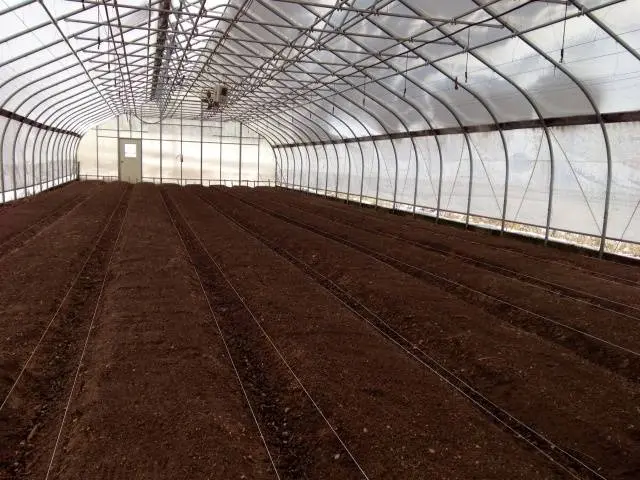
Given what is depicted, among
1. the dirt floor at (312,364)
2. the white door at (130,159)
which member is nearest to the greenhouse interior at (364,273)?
the dirt floor at (312,364)

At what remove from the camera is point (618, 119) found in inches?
601

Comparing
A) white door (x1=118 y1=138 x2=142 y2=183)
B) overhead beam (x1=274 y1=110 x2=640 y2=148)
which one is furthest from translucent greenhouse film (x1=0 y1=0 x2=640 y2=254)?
white door (x1=118 y1=138 x2=142 y2=183)

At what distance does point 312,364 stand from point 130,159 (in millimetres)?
42781

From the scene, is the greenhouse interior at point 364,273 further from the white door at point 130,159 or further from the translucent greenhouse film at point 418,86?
the white door at point 130,159

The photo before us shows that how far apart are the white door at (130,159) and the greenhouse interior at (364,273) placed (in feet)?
48.3

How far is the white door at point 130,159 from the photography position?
46.1 meters

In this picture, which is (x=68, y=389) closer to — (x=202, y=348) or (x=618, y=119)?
(x=202, y=348)

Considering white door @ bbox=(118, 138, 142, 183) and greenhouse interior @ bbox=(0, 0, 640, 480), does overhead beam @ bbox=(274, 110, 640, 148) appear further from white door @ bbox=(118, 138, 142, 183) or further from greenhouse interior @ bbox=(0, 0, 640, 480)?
white door @ bbox=(118, 138, 142, 183)

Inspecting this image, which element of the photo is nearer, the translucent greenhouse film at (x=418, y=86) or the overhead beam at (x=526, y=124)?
the translucent greenhouse film at (x=418, y=86)

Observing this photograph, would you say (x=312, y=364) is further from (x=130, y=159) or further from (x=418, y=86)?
(x=130, y=159)

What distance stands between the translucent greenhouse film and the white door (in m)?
11.6

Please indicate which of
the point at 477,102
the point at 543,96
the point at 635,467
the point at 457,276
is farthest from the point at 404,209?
the point at 635,467

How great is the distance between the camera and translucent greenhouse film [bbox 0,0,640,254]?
13.7 metres

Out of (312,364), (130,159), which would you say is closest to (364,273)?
(312,364)
